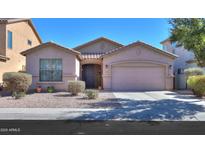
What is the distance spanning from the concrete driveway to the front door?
1825 millimetres

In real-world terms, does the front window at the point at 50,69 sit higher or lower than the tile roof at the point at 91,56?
lower

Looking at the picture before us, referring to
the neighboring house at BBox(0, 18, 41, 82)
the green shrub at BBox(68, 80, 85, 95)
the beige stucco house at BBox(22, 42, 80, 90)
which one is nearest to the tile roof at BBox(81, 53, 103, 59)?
the beige stucco house at BBox(22, 42, 80, 90)

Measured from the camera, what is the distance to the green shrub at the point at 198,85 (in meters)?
11.7

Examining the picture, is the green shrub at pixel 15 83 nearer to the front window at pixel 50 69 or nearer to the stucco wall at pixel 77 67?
the front window at pixel 50 69

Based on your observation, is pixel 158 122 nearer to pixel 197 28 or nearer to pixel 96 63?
pixel 197 28

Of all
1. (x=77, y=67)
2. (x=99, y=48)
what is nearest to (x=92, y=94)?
(x=77, y=67)

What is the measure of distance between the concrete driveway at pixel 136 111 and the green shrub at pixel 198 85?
1057mm

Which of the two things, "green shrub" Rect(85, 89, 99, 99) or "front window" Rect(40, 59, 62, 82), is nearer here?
"green shrub" Rect(85, 89, 99, 99)

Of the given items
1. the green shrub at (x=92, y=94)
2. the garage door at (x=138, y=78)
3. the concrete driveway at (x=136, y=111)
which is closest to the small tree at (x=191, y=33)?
the concrete driveway at (x=136, y=111)

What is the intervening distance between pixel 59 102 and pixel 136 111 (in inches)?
138

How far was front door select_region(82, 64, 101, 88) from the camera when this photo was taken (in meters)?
12.2

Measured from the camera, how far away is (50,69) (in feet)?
47.2

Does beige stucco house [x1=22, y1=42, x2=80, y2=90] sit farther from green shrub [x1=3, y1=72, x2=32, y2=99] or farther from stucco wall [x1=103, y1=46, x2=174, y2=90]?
stucco wall [x1=103, y1=46, x2=174, y2=90]

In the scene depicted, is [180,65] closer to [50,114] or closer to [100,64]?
[100,64]
